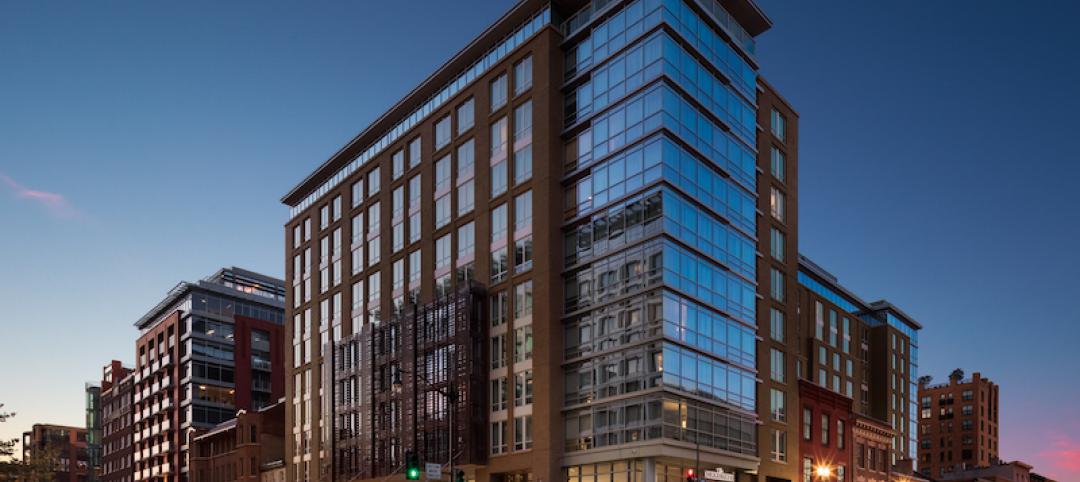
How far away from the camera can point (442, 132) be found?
80.4m

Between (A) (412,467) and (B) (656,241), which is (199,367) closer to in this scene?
(B) (656,241)

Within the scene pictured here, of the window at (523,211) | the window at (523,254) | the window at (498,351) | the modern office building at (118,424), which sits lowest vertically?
the modern office building at (118,424)

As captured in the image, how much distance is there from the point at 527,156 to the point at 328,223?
34473 millimetres

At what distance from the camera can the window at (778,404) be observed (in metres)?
73.9

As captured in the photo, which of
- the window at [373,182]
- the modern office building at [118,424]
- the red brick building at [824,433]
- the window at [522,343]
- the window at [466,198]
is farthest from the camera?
the modern office building at [118,424]

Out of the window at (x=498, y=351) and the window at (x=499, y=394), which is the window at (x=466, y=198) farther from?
the window at (x=499, y=394)

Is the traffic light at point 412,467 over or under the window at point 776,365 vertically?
under

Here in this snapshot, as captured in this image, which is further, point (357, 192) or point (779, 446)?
point (357, 192)

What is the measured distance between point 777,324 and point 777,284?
3.05m

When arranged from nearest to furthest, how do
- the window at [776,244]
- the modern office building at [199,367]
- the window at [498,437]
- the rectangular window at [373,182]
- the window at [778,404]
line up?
1. the window at [498,437]
2. the window at [778,404]
3. the window at [776,244]
4. the rectangular window at [373,182]
5. the modern office building at [199,367]

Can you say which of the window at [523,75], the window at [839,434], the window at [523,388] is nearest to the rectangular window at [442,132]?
the window at [523,75]

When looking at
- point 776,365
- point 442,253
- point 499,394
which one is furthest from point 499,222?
point 776,365

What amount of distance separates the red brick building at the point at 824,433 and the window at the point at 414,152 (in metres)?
35.4

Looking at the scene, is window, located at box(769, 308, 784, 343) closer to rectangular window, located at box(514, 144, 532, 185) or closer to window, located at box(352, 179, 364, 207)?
rectangular window, located at box(514, 144, 532, 185)
